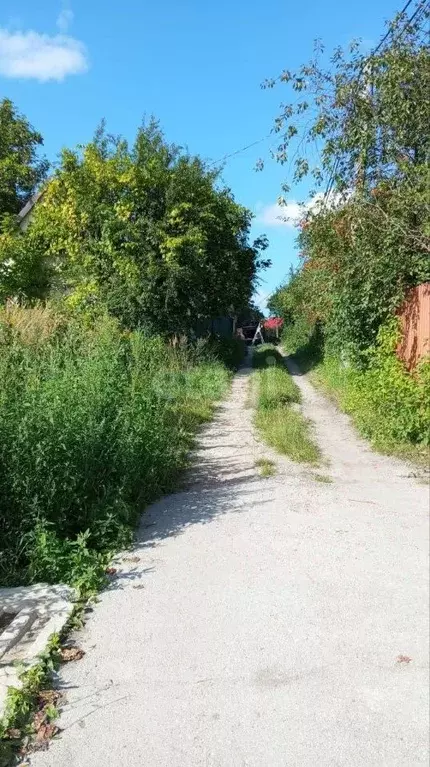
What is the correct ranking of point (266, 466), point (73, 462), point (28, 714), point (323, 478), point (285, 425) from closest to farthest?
point (28, 714)
point (73, 462)
point (323, 478)
point (266, 466)
point (285, 425)

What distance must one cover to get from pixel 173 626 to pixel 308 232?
26.1 ft

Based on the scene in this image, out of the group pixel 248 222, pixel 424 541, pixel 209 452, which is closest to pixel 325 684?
pixel 424 541

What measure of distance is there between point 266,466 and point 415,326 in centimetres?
284

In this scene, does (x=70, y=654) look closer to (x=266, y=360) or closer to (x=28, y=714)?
(x=28, y=714)

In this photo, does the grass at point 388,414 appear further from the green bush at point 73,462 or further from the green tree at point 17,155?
the green tree at point 17,155

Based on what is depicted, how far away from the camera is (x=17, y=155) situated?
24.8m

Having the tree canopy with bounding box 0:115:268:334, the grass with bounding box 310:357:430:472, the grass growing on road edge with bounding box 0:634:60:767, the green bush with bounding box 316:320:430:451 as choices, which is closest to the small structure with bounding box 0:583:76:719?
the grass growing on road edge with bounding box 0:634:60:767

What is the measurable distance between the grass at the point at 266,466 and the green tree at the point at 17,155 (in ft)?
69.4

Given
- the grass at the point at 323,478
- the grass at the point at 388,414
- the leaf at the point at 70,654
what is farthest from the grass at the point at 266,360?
the leaf at the point at 70,654

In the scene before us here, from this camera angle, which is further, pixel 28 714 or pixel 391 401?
pixel 391 401

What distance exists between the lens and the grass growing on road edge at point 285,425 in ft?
20.1

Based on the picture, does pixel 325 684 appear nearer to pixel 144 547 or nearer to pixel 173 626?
pixel 173 626

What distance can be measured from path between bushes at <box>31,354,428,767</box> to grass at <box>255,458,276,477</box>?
3.70ft

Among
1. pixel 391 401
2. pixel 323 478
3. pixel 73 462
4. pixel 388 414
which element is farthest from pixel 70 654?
pixel 391 401
